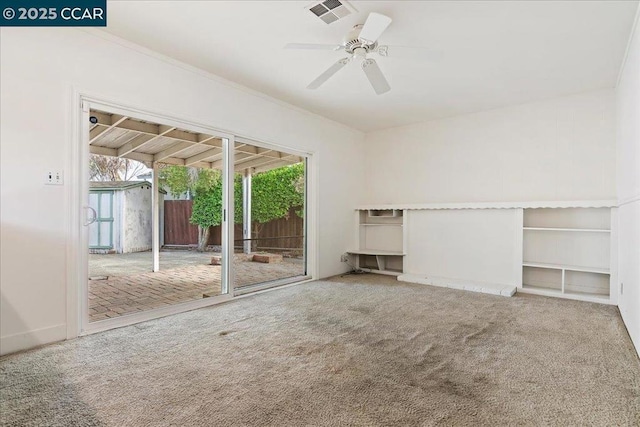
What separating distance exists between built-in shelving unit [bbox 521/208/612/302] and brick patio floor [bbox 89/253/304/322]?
10.5 ft

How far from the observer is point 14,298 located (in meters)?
2.24

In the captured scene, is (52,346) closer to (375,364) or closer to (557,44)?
(375,364)

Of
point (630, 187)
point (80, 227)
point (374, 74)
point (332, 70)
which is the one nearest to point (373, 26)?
point (374, 74)

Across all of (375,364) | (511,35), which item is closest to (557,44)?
(511,35)

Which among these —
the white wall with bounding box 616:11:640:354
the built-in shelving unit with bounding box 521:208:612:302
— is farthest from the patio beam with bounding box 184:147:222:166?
the white wall with bounding box 616:11:640:354

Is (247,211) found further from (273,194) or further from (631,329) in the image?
(631,329)

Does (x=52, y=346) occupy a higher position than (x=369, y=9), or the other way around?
(x=369, y=9)

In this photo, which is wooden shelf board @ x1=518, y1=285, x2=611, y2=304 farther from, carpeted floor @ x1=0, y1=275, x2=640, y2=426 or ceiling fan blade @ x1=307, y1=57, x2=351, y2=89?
ceiling fan blade @ x1=307, y1=57, x2=351, y2=89

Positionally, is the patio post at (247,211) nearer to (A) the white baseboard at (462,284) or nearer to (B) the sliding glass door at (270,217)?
(B) the sliding glass door at (270,217)

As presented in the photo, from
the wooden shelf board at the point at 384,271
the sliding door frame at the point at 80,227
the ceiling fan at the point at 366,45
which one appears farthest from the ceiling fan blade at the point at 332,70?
the wooden shelf board at the point at 384,271

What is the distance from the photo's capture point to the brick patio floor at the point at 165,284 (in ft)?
11.2

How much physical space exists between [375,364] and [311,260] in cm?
281

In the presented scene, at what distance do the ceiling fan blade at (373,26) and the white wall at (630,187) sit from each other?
1.86m

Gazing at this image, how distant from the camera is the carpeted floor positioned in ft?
4.97
